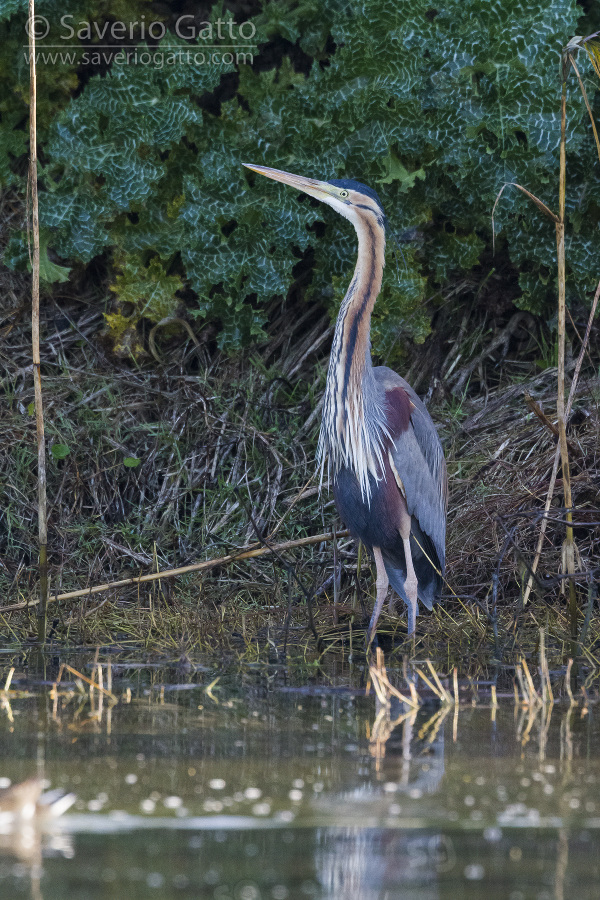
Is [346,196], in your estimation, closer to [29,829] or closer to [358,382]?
[358,382]

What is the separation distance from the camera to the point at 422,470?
5.60 m

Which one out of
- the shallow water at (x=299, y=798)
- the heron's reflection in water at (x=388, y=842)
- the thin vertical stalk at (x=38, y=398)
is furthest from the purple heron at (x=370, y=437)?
the heron's reflection in water at (x=388, y=842)

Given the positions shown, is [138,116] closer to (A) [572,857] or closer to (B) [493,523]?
(B) [493,523]

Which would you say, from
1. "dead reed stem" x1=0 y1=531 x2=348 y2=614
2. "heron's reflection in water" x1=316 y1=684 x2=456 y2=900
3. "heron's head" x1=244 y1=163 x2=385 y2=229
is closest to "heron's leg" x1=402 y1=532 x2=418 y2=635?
"dead reed stem" x1=0 y1=531 x2=348 y2=614

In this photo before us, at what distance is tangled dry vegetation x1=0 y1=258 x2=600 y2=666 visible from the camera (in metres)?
5.38

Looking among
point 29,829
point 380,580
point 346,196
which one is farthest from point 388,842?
point 346,196

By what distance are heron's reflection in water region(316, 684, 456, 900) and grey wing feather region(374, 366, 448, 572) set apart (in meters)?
2.60

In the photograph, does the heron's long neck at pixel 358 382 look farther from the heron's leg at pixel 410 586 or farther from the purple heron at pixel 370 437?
the heron's leg at pixel 410 586

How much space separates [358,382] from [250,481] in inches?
50.0

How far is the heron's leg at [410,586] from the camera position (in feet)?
17.7

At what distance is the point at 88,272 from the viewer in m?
7.40

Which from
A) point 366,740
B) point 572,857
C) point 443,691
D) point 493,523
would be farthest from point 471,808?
point 493,523

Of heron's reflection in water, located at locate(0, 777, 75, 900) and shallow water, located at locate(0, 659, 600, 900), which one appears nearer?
shallow water, located at locate(0, 659, 600, 900)

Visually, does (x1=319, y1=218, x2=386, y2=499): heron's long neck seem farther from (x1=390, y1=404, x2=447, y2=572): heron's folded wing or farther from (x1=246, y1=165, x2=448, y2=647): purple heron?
(x1=390, y1=404, x2=447, y2=572): heron's folded wing
